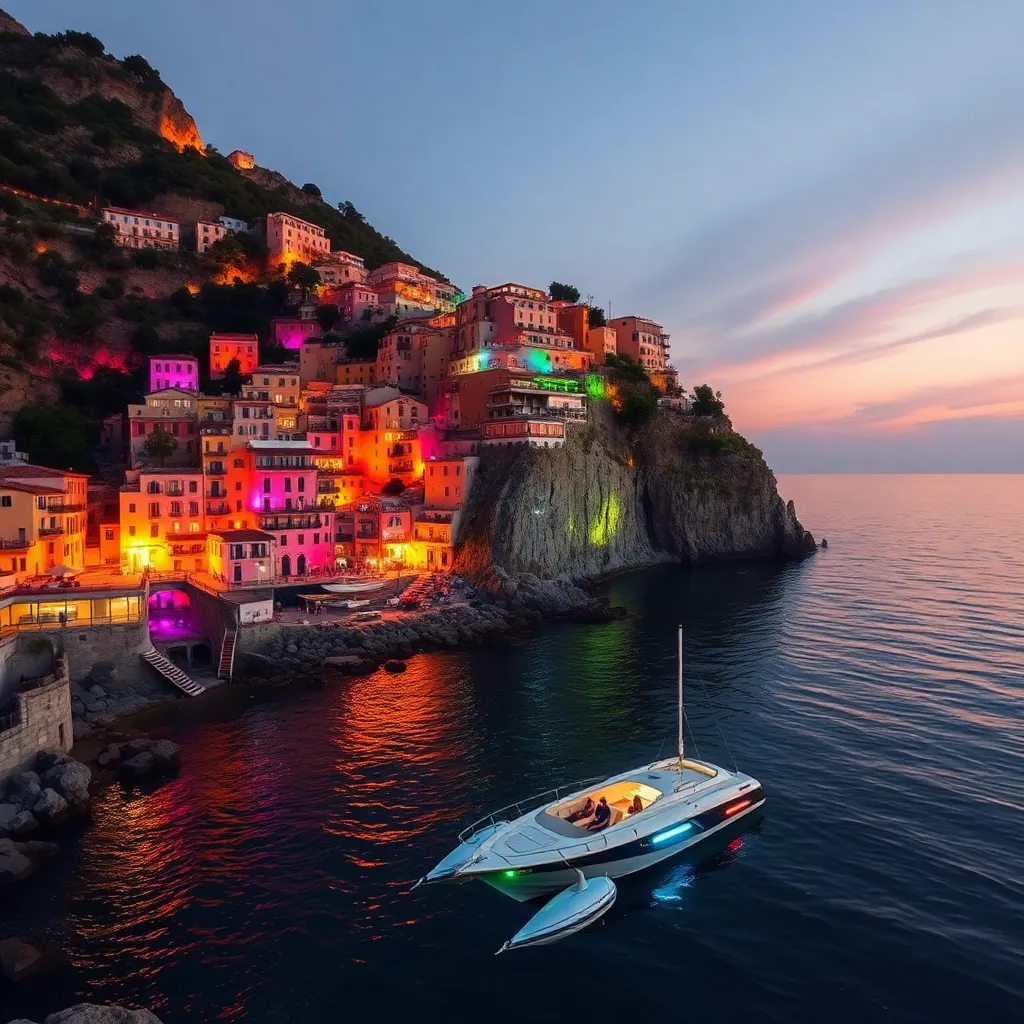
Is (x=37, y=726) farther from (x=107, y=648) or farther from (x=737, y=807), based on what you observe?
(x=737, y=807)

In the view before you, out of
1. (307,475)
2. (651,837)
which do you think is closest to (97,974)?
(651,837)

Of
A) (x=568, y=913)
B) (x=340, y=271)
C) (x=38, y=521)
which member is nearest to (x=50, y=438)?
(x=38, y=521)

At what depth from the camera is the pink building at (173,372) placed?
80.6 meters

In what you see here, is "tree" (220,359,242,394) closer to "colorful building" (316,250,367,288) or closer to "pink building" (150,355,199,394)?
"pink building" (150,355,199,394)

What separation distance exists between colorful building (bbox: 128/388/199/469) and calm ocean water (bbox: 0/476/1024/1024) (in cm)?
3847

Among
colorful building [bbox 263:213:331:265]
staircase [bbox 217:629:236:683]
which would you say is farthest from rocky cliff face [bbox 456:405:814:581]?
colorful building [bbox 263:213:331:265]

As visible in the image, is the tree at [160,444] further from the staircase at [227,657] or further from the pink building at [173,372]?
the staircase at [227,657]

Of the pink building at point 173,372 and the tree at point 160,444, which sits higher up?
the pink building at point 173,372

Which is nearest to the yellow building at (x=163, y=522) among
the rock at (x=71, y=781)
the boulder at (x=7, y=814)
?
the rock at (x=71, y=781)

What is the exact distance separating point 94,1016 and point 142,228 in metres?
125

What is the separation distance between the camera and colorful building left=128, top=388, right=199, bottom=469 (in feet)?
226

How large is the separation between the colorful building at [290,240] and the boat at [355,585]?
8328 centimetres

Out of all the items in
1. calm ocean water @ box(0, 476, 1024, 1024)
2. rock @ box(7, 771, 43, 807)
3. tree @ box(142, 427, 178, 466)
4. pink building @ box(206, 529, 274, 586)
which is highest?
tree @ box(142, 427, 178, 466)

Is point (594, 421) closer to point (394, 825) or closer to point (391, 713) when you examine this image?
point (391, 713)
